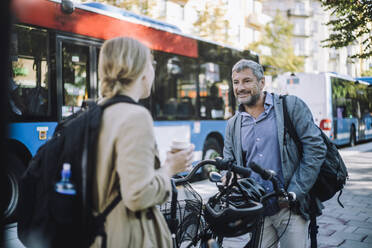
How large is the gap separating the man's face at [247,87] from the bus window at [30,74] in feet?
12.8

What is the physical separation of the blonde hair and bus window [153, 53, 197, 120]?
21.6ft

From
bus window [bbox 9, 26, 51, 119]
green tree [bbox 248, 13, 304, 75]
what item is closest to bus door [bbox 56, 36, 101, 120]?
bus window [bbox 9, 26, 51, 119]

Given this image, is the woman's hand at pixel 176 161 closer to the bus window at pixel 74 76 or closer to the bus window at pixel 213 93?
the bus window at pixel 74 76

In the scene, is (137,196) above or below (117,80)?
below

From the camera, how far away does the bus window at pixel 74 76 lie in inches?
253

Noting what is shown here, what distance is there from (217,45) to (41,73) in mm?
5433

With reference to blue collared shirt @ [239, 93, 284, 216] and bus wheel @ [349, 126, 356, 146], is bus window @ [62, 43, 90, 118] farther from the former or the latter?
bus wheel @ [349, 126, 356, 146]

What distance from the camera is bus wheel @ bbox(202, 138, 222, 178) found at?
9.73m

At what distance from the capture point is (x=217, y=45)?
1042cm

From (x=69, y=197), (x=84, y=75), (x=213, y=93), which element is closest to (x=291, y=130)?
(x=69, y=197)

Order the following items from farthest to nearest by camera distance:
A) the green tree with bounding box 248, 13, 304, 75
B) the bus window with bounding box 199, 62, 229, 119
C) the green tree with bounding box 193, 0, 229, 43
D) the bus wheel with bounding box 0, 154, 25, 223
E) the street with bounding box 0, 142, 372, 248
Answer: the green tree with bounding box 248, 13, 304, 75
the green tree with bounding box 193, 0, 229, 43
the bus window with bounding box 199, 62, 229, 119
the bus wheel with bounding box 0, 154, 25, 223
the street with bounding box 0, 142, 372, 248

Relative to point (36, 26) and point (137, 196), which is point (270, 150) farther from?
point (36, 26)

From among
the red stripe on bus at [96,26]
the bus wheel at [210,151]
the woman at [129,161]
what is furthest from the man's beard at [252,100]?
the bus wheel at [210,151]

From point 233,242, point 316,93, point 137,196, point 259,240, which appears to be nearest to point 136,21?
point 233,242
